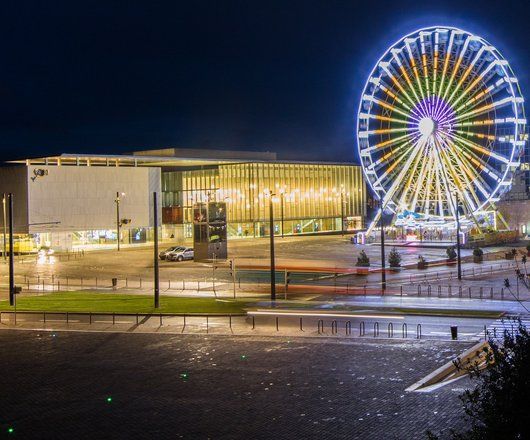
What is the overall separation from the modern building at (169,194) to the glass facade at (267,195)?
6.1 inches

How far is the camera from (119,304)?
128ft

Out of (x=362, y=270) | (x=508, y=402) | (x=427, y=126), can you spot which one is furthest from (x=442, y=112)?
(x=508, y=402)

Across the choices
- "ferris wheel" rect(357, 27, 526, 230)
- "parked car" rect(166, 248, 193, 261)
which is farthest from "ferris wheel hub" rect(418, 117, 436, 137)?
"parked car" rect(166, 248, 193, 261)

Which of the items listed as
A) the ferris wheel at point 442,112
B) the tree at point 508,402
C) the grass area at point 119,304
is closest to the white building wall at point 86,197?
the ferris wheel at point 442,112

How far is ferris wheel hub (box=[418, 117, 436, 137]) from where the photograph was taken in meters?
70.4

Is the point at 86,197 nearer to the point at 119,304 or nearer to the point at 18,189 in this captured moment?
the point at 18,189

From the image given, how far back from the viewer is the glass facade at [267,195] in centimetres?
11075

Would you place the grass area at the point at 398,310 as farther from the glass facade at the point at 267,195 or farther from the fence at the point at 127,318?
the glass facade at the point at 267,195

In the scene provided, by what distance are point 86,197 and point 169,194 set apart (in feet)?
81.7

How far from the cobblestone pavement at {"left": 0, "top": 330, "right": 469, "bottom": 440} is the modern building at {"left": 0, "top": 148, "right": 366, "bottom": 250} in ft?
149

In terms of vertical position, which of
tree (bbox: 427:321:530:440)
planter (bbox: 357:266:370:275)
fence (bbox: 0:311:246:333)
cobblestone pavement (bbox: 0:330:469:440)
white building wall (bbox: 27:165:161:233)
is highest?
white building wall (bbox: 27:165:161:233)

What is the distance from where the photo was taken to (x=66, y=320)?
3472 cm

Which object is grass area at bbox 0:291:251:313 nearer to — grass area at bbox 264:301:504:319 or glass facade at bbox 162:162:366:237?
grass area at bbox 264:301:504:319

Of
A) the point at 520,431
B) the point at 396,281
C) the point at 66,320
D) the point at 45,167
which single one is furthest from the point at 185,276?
the point at 520,431
